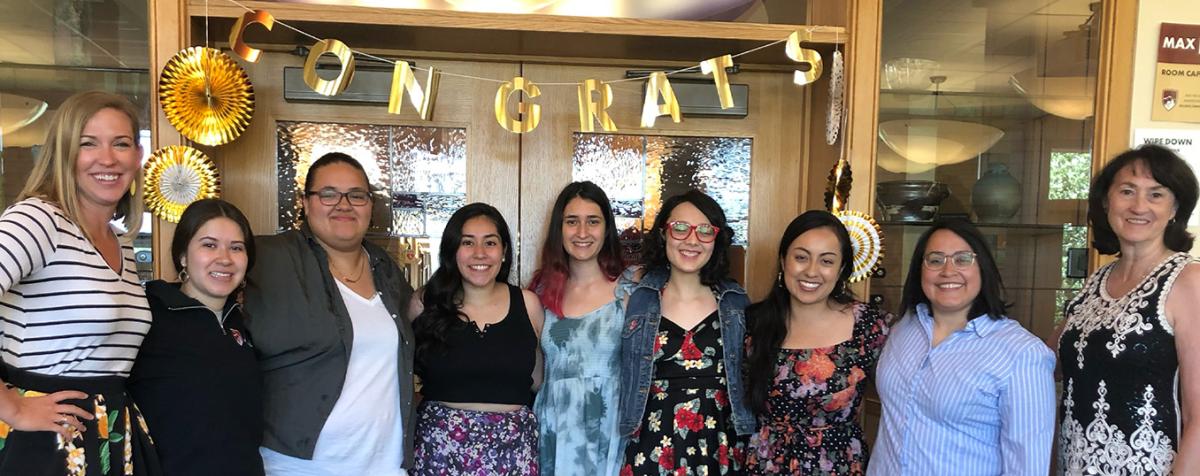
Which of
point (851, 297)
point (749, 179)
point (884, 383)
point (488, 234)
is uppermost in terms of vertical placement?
point (749, 179)

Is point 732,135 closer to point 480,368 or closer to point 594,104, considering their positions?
point 594,104

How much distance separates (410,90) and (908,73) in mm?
1612

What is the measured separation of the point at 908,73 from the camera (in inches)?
100

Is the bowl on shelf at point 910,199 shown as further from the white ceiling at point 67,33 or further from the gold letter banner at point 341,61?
the white ceiling at point 67,33

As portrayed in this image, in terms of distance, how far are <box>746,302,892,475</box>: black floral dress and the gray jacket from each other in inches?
38.1

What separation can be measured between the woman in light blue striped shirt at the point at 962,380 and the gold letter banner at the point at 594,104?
99 cm

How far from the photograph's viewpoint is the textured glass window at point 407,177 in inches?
103

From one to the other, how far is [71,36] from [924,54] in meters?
2.74

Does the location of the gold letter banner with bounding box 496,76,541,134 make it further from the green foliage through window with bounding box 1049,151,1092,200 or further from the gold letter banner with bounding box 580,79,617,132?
the green foliage through window with bounding box 1049,151,1092,200

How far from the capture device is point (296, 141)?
259 centimetres

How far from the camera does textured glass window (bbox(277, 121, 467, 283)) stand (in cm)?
262

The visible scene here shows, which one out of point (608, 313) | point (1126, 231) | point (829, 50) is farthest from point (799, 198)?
point (1126, 231)

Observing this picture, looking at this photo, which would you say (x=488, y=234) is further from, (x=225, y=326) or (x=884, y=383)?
(x=884, y=383)

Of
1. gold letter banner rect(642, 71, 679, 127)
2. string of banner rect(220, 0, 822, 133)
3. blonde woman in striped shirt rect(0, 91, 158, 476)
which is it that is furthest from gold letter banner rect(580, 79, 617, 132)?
blonde woman in striped shirt rect(0, 91, 158, 476)
